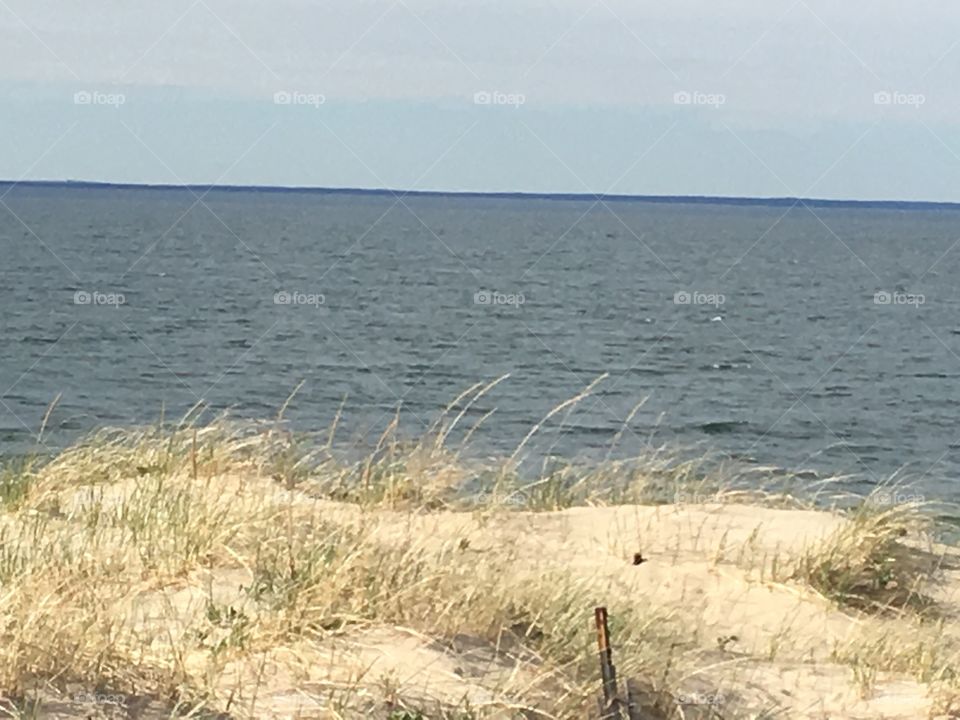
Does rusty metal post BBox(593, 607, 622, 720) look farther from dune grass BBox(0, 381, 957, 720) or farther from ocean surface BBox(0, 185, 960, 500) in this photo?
ocean surface BBox(0, 185, 960, 500)

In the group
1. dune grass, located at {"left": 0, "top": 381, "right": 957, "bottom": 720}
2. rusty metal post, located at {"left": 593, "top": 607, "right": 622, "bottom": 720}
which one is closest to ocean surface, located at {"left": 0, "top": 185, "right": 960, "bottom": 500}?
dune grass, located at {"left": 0, "top": 381, "right": 957, "bottom": 720}

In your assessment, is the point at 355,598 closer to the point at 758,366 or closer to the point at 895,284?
the point at 758,366

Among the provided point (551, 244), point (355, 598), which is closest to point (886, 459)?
point (355, 598)

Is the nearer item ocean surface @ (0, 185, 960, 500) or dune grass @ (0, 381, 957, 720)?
dune grass @ (0, 381, 957, 720)

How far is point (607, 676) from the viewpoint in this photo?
14.4 ft

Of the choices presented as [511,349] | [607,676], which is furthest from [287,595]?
[511,349]

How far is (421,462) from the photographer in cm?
869

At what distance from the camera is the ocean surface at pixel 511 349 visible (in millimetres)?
20734

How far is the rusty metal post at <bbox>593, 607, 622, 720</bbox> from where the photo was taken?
Result: 4.38 m

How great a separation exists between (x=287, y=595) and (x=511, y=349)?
85.0 feet

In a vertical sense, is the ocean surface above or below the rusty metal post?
above

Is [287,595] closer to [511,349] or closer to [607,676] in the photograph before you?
[607,676]

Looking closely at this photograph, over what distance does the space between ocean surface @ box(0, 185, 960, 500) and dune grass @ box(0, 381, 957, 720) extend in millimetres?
4341

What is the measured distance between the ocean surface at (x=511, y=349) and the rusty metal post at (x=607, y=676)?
709 cm
